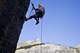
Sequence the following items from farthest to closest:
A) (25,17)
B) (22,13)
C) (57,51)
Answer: (57,51) < (25,17) < (22,13)

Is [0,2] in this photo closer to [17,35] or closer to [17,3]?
[17,3]

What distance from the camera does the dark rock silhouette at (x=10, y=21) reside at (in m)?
12.6

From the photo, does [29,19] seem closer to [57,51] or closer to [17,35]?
[17,35]

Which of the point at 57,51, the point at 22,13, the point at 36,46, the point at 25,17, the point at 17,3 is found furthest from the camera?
the point at 36,46

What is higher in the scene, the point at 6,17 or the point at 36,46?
the point at 6,17

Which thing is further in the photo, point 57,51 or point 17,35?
point 57,51

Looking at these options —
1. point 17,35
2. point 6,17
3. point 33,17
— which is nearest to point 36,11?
point 33,17

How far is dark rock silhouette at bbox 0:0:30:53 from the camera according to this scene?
41.4 feet

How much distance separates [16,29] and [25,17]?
7.38 ft

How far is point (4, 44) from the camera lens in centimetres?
1291

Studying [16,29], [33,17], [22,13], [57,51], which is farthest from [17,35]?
[57,51]

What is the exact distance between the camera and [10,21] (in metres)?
13.5

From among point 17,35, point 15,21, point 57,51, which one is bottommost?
point 57,51

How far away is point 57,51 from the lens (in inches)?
1021
